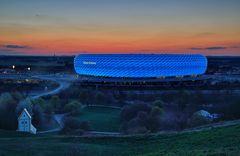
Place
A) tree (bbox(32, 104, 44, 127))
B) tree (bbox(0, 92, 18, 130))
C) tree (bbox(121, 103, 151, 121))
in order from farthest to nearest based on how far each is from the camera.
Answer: tree (bbox(121, 103, 151, 121))
tree (bbox(32, 104, 44, 127))
tree (bbox(0, 92, 18, 130))

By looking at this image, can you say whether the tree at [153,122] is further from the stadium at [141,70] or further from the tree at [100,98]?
the stadium at [141,70]

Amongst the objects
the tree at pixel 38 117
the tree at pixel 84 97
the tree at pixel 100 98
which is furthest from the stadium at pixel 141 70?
the tree at pixel 38 117

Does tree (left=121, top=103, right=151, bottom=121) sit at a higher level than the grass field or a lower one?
higher

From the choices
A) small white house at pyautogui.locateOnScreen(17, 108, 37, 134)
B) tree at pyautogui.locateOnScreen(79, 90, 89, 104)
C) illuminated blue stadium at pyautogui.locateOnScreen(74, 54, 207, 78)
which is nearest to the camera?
small white house at pyautogui.locateOnScreen(17, 108, 37, 134)

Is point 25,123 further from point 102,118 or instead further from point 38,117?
point 102,118

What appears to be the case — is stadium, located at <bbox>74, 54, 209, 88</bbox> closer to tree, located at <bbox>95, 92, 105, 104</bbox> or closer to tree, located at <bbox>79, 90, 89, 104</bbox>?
tree, located at <bbox>79, 90, 89, 104</bbox>

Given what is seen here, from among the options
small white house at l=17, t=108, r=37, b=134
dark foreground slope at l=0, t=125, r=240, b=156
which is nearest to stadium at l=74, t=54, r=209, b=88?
small white house at l=17, t=108, r=37, b=134

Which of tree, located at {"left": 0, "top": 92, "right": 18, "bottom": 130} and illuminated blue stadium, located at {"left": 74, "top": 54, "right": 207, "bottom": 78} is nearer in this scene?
tree, located at {"left": 0, "top": 92, "right": 18, "bottom": 130}
